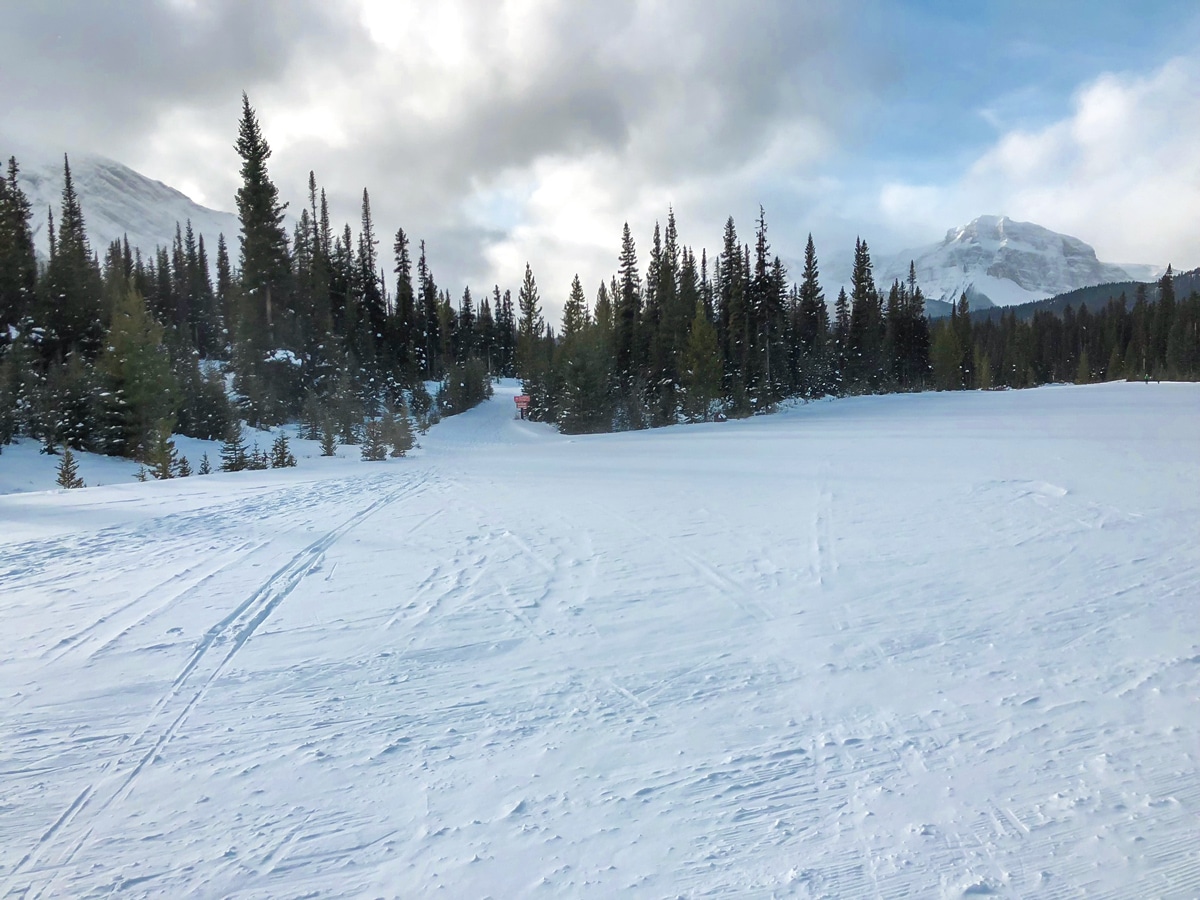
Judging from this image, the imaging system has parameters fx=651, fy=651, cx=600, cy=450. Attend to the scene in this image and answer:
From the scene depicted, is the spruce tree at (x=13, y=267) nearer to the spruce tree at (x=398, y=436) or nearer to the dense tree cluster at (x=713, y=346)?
the spruce tree at (x=398, y=436)

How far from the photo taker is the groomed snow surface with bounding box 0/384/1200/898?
9.14ft

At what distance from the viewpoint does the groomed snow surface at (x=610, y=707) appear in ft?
9.14

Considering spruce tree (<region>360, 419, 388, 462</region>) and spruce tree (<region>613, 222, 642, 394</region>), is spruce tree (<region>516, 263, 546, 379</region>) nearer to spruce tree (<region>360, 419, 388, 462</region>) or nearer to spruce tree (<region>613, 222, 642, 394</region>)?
spruce tree (<region>613, 222, 642, 394</region>)

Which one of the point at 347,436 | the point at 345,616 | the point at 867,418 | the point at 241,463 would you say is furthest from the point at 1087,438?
the point at 347,436

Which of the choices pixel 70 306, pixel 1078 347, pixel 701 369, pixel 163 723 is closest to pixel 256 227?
pixel 70 306

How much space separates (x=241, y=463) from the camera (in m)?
19.0

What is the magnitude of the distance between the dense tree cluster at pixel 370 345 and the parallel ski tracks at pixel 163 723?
13.2 meters

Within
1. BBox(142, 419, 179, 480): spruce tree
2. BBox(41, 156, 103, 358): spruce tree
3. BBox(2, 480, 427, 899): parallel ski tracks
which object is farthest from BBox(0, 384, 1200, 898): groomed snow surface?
BBox(41, 156, 103, 358): spruce tree

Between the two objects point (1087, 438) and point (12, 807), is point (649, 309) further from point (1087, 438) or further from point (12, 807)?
point (12, 807)

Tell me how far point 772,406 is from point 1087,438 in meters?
24.6

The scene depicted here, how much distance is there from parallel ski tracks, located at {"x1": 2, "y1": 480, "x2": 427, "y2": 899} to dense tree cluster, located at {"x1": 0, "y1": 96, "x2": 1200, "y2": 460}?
43.5 feet

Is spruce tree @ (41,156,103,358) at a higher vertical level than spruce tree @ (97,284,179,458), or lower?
higher

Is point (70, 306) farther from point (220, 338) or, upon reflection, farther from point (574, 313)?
point (574, 313)

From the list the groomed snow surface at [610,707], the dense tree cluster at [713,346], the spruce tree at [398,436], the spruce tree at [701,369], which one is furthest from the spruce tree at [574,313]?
the groomed snow surface at [610,707]
